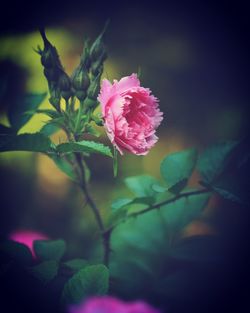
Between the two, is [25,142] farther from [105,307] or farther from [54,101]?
[105,307]

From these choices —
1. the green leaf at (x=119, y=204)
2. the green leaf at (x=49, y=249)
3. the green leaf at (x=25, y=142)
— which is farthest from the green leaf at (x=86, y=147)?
the green leaf at (x=49, y=249)

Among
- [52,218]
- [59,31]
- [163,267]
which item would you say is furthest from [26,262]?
[59,31]

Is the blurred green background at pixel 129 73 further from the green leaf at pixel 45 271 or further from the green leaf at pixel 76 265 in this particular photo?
the green leaf at pixel 45 271

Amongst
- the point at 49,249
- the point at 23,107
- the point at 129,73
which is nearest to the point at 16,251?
the point at 49,249

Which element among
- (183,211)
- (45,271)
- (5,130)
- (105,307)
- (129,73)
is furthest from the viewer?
(129,73)

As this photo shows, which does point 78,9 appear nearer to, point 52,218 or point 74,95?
point 52,218

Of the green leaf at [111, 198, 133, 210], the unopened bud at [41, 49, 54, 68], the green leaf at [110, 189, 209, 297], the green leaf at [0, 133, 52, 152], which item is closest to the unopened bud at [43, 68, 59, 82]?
the unopened bud at [41, 49, 54, 68]
